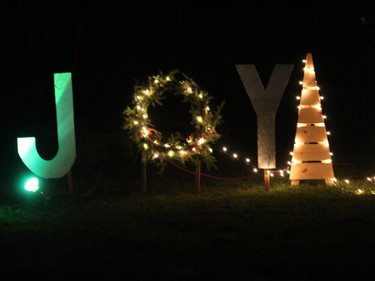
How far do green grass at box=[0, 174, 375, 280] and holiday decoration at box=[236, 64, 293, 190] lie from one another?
772 mm

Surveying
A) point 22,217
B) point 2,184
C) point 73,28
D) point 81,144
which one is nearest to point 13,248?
point 22,217

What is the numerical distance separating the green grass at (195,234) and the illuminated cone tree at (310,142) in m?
0.31

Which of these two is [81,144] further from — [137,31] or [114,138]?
[137,31]

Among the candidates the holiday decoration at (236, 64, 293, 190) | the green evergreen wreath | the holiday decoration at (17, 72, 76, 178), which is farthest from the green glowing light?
the holiday decoration at (236, 64, 293, 190)

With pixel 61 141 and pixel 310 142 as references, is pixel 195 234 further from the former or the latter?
pixel 310 142

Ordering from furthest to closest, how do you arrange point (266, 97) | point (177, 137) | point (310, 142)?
1. point (310, 142)
2. point (177, 137)
3. point (266, 97)

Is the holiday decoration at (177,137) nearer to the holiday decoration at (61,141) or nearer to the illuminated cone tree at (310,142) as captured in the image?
the holiday decoration at (61,141)

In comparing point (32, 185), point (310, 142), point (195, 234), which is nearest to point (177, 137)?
point (310, 142)

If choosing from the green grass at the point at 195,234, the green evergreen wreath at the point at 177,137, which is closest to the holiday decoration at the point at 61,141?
the green grass at the point at 195,234

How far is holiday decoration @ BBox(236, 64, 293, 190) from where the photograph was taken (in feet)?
37.9

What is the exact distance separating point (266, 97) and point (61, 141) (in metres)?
3.84

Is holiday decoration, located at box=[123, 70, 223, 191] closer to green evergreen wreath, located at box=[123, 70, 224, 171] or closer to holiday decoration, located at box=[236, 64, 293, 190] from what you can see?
green evergreen wreath, located at box=[123, 70, 224, 171]

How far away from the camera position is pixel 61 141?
36.3 ft

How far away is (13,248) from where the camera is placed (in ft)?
25.8
